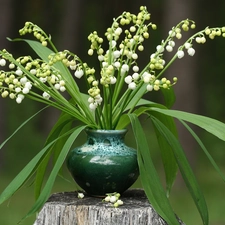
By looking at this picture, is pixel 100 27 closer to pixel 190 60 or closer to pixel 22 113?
pixel 22 113

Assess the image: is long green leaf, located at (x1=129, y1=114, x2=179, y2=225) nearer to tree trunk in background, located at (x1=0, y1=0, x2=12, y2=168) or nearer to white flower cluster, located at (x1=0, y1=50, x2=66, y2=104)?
white flower cluster, located at (x1=0, y1=50, x2=66, y2=104)

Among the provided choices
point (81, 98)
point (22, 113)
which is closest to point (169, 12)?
point (81, 98)

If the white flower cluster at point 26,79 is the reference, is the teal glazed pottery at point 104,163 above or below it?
below

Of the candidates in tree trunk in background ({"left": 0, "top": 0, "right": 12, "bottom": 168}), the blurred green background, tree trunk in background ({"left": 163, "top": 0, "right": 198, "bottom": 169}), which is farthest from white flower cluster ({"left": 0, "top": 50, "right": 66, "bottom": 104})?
tree trunk in background ({"left": 0, "top": 0, "right": 12, "bottom": 168})

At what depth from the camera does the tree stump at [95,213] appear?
215 centimetres

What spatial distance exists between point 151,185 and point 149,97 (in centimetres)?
821

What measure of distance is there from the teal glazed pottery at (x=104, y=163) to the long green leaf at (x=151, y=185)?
102 mm

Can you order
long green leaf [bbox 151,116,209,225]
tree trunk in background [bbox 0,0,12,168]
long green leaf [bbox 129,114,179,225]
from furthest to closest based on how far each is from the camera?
tree trunk in background [bbox 0,0,12,168] < long green leaf [bbox 151,116,209,225] < long green leaf [bbox 129,114,179,225]

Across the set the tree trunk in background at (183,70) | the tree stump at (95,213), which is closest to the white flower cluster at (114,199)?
the tree stump at (95,213)

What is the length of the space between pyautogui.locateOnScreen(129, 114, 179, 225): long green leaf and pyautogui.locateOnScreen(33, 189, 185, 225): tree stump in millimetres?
102

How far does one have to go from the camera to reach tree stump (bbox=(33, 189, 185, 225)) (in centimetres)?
215

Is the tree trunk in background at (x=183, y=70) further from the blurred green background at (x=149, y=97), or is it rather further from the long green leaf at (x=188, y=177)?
the long green leaf at (x=188, y=177)

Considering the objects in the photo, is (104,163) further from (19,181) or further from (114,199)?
(19,181)

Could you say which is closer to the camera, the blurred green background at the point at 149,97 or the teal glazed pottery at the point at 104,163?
the teal glazed pottery at the point at 104,163
